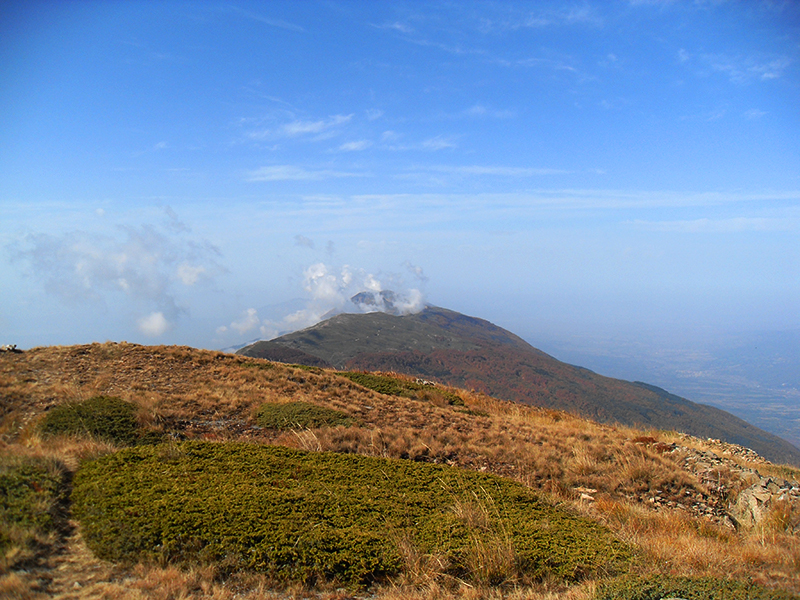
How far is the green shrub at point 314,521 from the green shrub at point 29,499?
8.4 inches

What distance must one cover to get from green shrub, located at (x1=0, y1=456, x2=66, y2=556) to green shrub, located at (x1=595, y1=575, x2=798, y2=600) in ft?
15.6

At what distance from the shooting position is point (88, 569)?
11.6ft

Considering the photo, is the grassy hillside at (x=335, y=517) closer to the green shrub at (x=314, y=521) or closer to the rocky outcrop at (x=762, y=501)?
the green shrub at (x=314, y=521)

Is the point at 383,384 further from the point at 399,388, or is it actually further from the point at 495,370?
the point at 495,370

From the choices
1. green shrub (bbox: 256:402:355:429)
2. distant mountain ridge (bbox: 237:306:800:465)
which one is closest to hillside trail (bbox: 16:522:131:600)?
green shrub (bbox: 256:402:355:429)

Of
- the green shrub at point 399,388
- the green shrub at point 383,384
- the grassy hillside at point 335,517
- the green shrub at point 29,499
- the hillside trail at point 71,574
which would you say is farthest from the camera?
the green shrub at point 383,384

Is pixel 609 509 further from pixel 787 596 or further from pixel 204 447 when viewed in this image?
pixel 204 447

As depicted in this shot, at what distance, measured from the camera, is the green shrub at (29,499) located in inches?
141

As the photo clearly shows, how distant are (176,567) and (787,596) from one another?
510cm

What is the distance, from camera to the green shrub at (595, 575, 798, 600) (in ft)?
11.9

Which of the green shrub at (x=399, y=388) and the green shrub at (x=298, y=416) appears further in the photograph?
the green shrub at (x=399, y=388)

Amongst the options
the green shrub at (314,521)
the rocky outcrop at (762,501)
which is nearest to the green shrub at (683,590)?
the green shrub at (314,521)

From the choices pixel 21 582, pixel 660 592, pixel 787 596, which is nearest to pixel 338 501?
pixel 21 582

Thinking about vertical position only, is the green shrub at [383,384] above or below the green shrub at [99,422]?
above
